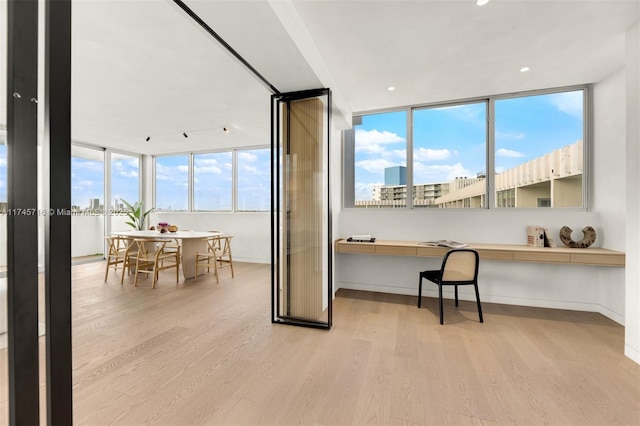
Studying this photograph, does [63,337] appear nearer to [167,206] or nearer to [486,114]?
[486,114]

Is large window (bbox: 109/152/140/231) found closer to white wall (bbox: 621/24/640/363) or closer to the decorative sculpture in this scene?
the decorative sculpture

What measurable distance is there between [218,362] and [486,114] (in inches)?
168

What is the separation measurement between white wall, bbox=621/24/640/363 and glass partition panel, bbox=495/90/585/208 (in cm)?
123

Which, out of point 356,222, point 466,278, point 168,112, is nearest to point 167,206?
point 168,112

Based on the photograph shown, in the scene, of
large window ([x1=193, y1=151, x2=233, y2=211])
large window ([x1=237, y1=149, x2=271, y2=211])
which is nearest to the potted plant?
large window ([x1=193, y1=151, x2=233, y2=211])

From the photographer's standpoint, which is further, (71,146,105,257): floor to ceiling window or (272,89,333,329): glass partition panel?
(71,146,105,257): floor to ceiling window

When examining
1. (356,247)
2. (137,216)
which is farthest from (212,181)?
(356,247)

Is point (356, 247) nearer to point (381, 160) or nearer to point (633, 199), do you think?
point (381, 160)

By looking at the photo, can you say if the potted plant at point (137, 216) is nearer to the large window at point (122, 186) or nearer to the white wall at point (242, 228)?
the large window at point (122, 186)

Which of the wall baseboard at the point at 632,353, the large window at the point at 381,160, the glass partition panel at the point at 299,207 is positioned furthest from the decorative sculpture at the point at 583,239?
the glass partition panel at the point at 299,207

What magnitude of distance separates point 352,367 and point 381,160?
2971 mm

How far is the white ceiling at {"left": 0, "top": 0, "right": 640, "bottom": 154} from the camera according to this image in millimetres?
2090

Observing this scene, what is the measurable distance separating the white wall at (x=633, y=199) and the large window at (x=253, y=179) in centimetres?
563

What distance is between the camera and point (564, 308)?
3428 millimetres
